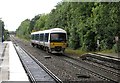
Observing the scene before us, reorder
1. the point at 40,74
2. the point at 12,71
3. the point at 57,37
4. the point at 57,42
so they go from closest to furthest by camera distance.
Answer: the point at 40,74 < the point at 12,71 < the point at 57,42 < the point at 57,37

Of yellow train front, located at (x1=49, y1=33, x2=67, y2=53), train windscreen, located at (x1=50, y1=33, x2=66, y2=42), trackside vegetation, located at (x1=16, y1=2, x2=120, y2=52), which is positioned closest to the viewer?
trackside vegetation, located at (x1=16, y1=2, x2=120, y2=52)

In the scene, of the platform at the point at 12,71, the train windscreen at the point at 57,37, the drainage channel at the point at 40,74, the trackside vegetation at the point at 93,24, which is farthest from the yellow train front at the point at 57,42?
the drainage channel at the point at 40,74

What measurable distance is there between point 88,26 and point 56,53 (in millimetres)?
5115

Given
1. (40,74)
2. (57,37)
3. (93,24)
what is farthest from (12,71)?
(93,24)

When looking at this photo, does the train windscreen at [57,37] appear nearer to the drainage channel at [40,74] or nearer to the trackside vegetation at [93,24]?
the trackside vegetation at [93,24]

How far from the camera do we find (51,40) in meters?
39.2

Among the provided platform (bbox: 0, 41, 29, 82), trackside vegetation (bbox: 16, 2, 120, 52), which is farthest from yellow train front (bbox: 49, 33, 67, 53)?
platform (bbox: 0, 41, 29, 82)

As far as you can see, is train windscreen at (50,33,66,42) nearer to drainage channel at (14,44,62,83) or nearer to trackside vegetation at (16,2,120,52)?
trackside vegetation at (16,2,120,52)

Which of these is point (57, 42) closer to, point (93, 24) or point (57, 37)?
point (57, 37)

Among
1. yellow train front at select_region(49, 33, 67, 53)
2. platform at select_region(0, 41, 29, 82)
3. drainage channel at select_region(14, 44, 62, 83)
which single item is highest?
yellow train front at select_region(49, 33, 67, 53)

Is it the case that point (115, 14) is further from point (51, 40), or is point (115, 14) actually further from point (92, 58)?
point (51, 40)

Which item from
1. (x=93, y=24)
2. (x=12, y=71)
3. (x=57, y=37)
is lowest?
(x=12, y=71)

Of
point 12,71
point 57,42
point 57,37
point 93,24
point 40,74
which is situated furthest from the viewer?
point 93,24

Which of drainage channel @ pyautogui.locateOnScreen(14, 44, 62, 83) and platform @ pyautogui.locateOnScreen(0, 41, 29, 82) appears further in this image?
drainage channel @ pyautogui.locateOnScreen(14, 44, 62, 83)
